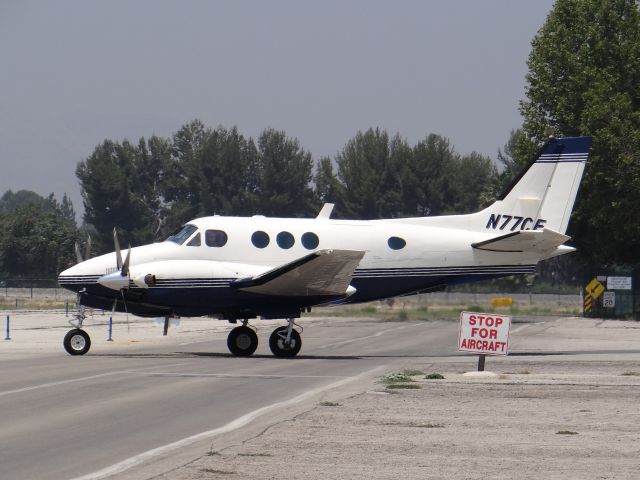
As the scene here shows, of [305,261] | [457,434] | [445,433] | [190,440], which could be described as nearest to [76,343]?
[305,261]

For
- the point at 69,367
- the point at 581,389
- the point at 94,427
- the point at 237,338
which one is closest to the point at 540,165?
the point at 237,338

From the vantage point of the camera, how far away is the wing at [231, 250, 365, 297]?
26516mm

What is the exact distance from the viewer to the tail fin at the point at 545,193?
3130 cm

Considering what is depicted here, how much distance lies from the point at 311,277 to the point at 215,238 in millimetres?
2788

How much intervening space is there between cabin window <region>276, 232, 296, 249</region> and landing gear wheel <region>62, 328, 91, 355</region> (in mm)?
5439

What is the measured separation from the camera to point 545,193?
103ft

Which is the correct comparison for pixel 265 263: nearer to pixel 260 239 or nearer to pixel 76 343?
pixel 260 239

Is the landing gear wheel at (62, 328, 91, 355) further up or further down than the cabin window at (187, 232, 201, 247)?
further down

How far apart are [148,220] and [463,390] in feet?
339

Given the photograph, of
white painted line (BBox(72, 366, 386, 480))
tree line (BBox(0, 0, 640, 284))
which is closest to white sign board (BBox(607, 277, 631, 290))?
tree line (BBox(0, 0, 640, 284))

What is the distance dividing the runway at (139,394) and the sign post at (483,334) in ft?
8.17

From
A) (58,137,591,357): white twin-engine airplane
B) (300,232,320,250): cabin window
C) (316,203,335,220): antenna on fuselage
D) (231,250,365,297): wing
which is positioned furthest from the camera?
(316,203,335,220): antenna on fuselage

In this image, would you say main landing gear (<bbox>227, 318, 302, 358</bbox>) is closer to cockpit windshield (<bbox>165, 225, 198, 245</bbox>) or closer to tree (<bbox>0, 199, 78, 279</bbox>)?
cockpit windshield (<bbox>165, 225, 198, 245</bbox>)

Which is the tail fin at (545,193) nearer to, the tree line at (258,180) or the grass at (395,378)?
the grass at (395,378)
